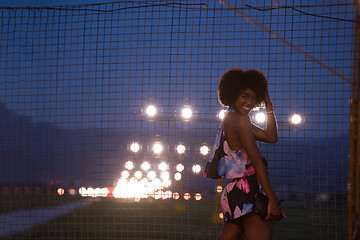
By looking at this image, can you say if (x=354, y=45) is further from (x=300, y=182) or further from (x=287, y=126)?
(x=300, y=182)

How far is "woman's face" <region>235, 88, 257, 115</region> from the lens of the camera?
8.95 feet

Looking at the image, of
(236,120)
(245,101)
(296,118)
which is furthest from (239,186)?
(296,118)

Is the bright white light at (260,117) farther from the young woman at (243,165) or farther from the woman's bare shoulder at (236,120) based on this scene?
the woman's bare shoulder at (236,120)

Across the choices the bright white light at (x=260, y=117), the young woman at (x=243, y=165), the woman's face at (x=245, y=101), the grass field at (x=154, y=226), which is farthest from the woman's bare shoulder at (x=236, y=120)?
the bright white light at (x=260, y=117)

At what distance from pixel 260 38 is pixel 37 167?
296cm

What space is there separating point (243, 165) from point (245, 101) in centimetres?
42

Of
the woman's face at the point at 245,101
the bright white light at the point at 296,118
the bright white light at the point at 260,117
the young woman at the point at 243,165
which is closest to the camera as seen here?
the young woman at the point at 243,165

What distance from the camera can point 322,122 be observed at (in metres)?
4.26

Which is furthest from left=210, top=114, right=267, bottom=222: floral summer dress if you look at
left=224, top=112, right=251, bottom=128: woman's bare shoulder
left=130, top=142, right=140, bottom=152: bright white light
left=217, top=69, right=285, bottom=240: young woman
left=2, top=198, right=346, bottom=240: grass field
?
left=130, top=142, right=140, bottom=152: bright white light

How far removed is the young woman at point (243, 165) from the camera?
8.30 ft

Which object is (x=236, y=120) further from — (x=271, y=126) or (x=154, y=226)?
(x=154, y=226)

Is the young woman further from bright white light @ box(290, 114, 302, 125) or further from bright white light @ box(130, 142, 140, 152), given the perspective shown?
bright white light @ box(130, 142, 140, 152)

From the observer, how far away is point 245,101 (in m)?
2.73

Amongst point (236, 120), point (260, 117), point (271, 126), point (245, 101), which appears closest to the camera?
point (236, 120)
